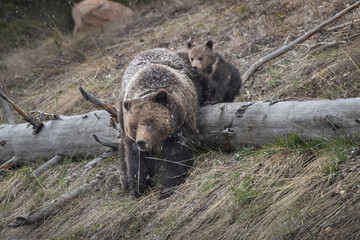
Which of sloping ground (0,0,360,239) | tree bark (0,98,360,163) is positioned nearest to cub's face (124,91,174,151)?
sloping ground (0,0,360,239)

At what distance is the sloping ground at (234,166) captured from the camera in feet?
12.5

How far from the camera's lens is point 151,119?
4.66m

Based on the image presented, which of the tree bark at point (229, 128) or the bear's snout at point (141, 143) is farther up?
the bear's snout at point (141, 143)

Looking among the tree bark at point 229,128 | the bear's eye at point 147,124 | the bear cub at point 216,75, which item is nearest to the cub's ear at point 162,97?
the bear's eye at point 147,124

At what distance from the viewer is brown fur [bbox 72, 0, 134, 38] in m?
13.7

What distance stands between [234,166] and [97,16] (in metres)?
10.4

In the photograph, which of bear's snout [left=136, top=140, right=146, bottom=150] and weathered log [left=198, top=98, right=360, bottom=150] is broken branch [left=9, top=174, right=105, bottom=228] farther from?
weathered log [left=198, top=98, right=360, bottom=150]

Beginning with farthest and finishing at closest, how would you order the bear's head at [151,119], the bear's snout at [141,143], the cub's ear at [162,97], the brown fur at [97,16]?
the brown fur at [97,16], the cub's ear at [162,97], the bear's head at [151,119], the bear's snout at [141,143]

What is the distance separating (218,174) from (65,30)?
11475mm

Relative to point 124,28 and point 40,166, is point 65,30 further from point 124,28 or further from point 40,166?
point 40,166

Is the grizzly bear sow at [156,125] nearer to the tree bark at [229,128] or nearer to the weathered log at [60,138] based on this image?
the tree bark at [229,128]

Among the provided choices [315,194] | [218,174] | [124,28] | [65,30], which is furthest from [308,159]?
[65,30]

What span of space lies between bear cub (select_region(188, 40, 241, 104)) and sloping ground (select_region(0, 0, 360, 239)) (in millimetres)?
589

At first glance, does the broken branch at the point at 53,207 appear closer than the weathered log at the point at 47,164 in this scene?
Yes
